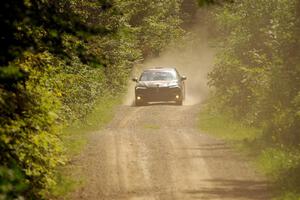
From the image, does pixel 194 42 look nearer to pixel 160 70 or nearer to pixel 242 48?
pixel 160 70

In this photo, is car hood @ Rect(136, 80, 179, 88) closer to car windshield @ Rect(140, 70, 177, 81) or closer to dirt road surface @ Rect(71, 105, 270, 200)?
car windshield @ Rect(140, 70, 177, 81)

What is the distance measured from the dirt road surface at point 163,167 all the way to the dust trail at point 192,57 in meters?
29.3

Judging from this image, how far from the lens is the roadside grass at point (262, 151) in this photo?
43.1 ft

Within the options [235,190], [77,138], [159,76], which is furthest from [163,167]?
[159,76]

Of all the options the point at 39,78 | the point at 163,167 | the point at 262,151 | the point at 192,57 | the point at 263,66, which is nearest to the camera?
the point at 39,78

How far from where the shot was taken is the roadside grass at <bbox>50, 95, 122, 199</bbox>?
42.9 ft

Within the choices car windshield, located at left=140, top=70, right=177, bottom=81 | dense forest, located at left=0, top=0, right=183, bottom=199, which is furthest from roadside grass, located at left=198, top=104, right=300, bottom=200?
car windshield, located at left=140, top=70, right=177, bottom=81

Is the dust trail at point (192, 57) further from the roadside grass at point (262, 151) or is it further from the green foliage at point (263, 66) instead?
the roadside grass at point (262, 151)

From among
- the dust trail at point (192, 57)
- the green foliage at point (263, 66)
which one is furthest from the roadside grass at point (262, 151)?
the dust trail at point (192, 57)

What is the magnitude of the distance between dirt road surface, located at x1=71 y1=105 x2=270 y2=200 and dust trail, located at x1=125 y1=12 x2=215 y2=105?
29310mm

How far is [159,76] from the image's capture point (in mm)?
31703

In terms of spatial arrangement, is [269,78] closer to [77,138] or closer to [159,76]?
[77,138]

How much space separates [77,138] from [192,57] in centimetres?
3804

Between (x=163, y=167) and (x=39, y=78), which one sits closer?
(x=39, y=78)
